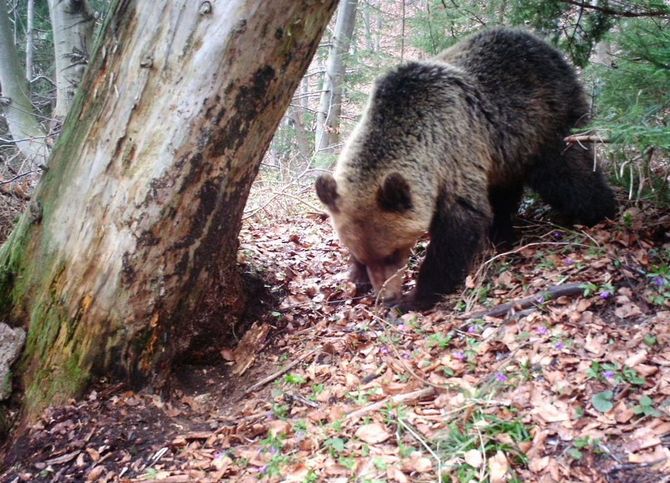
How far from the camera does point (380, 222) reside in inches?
235

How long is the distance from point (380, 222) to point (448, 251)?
2.40ft

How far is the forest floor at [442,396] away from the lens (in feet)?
10.5

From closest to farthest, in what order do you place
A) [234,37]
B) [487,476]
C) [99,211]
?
1. [487,476]
2. [234,37]
3. [99,211]

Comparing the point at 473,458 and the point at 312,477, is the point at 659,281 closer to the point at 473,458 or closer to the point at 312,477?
the point at 473,458

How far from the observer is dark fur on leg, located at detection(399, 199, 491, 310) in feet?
19.2

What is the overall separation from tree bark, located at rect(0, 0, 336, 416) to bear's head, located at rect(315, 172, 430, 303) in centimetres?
147

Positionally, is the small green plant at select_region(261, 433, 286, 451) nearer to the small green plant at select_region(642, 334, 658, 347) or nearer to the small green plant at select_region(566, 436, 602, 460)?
the small green plant at select_region(566, 436, 602, 460)

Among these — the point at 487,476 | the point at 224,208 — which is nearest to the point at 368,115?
the point at 224,208

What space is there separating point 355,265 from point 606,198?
9.14 feet

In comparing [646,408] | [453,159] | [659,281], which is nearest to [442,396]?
[646,408]

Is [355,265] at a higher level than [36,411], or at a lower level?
higher

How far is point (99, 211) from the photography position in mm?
4270

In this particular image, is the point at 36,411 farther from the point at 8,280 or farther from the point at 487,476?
the point at 487,476

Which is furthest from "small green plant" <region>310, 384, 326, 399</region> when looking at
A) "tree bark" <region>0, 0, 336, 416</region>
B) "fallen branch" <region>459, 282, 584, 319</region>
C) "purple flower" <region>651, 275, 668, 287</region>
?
"purple flower" <region>651, 275, 668, 287</region>
